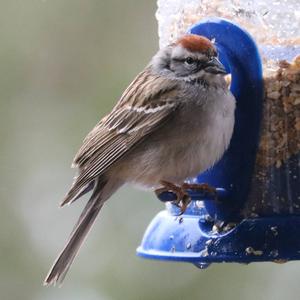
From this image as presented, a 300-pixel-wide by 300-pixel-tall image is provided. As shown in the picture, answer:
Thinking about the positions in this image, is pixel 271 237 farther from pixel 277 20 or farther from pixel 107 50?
pixel 107 50

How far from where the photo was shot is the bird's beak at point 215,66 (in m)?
6.00

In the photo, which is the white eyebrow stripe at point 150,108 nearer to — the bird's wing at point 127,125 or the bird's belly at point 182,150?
the bird's wing at point 127,125

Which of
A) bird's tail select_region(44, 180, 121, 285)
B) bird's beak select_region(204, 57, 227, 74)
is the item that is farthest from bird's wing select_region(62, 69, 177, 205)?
bird's beak select_region(204, 57, 227, 74)

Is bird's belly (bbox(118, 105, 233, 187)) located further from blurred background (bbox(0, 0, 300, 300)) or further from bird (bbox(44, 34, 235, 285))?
blurred background (bbox(0, 0, 300, 300))

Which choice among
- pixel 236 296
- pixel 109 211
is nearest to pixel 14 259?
pixel 109 211

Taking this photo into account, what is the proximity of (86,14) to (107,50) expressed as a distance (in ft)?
0.98

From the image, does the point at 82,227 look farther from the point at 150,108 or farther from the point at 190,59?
the point at 190,59

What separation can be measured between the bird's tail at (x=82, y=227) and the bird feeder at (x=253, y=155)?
296 millimetres

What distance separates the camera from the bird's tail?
630cm

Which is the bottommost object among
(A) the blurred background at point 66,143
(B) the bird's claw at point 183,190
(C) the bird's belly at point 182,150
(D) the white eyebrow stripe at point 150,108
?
(A) the blurred background at point 66,143

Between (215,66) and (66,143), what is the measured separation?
3402 millimetres

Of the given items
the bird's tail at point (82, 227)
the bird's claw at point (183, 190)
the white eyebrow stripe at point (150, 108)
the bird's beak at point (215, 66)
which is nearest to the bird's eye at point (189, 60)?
the bird's beak at point (215, 66)

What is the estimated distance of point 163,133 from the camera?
609 centimetres

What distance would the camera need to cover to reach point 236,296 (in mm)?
9039
